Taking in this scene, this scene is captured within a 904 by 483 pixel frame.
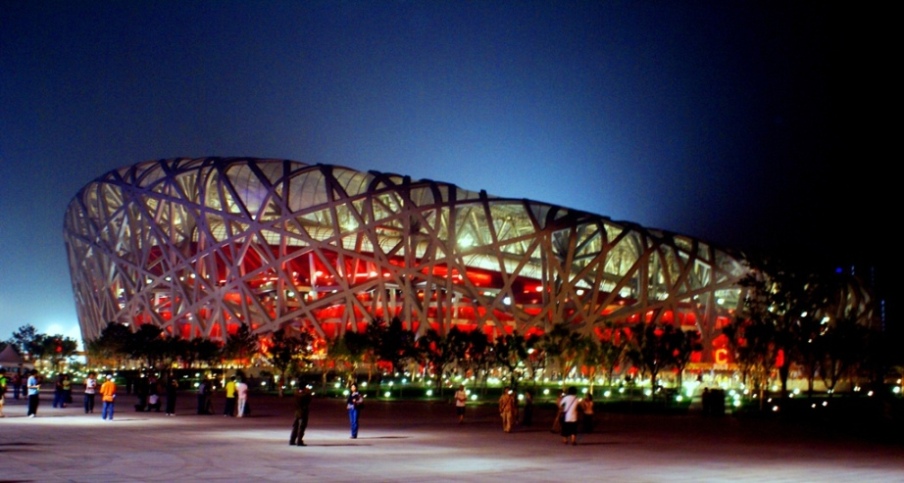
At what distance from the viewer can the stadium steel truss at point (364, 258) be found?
77938 mm

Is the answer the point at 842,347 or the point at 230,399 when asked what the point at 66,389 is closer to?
the point at 230,399

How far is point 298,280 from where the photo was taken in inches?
3364

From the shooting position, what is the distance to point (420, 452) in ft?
66.9

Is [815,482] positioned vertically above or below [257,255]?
below

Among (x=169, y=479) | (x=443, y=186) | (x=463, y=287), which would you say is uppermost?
(x=443, y=186)

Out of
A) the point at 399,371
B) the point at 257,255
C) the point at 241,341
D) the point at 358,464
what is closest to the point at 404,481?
the point at 358,464

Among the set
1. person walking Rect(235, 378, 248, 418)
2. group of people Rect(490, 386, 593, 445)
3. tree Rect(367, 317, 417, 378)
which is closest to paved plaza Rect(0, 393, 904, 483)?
group of people Rect(490, 386, 593, 445)

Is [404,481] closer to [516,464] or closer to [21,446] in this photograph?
[516,464]

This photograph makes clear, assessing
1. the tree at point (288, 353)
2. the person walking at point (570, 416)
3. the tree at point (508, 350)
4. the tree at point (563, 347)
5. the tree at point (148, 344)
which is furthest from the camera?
the tree at point (148, 344)

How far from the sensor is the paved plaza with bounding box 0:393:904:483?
53.6 feet

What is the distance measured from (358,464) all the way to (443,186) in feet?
209

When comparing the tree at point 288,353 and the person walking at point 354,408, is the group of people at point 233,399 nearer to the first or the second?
the person walking at point 354,408

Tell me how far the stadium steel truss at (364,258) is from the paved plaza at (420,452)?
149 ft

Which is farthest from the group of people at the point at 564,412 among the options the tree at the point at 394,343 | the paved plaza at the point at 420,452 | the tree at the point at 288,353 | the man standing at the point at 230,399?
the tree at the point at 288,353
